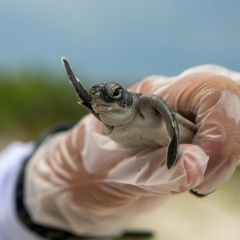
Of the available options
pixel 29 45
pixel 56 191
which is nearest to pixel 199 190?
pixel 56 191

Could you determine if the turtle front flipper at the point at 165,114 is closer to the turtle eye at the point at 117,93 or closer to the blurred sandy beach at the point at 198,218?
the turtle eye at the point at 117,93

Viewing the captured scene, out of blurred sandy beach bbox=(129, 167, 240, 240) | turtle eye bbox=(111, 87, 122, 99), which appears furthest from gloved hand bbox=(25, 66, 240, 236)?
blurred sandy beach bbox=(129, 167, 240, 240)

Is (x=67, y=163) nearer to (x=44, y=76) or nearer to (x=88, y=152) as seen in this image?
(x=88, y=152)

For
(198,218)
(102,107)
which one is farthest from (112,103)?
(198,218)

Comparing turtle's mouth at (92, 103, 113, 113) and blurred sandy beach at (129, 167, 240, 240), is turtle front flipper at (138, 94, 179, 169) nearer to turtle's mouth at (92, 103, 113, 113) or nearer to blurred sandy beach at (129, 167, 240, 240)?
turtle's mouth at (92, 103, 113, 113)

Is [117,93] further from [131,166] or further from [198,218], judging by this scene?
[198,218]

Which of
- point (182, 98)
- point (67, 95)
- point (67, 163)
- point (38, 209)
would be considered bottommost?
point (67, 95)
